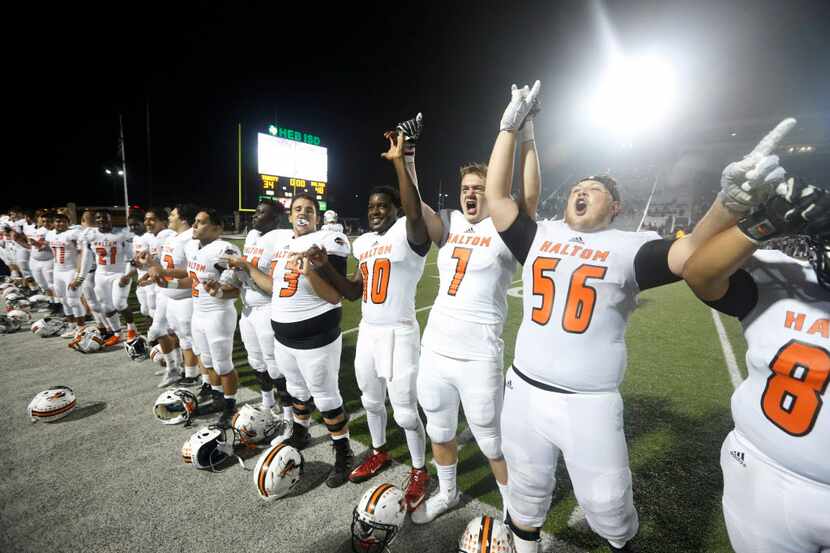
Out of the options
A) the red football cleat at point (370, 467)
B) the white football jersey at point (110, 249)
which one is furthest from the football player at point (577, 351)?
the white football jersey at point (110, 249)

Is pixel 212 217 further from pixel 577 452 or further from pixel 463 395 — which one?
pixel 577 452

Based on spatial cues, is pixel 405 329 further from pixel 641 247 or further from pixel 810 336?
pixel 810 336

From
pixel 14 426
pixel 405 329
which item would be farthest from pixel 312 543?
pixel 14 426

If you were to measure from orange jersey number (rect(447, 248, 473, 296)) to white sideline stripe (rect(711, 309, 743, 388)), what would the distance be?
5.44 m

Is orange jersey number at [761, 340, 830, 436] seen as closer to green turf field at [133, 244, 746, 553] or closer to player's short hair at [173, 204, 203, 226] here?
green turf field at [133, 244, 746, 553]

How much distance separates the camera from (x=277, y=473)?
306cm

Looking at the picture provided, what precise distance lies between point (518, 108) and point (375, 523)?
284 cm

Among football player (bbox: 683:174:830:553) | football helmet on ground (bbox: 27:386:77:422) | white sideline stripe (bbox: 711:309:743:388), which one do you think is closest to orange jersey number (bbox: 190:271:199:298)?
football helmet on ground (bbox: 27:386:77:422)

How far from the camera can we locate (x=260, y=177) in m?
24.1

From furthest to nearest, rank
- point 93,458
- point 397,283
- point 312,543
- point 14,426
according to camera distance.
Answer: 1. point 14,426
2. point 93,458
3. point 397,283
4. point 312,543

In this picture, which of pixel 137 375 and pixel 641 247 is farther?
pixel 137 375

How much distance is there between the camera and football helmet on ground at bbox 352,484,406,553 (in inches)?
99.7

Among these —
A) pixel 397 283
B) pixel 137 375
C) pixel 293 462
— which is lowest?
pixel 137 375

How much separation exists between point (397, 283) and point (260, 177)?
78.4 feet
